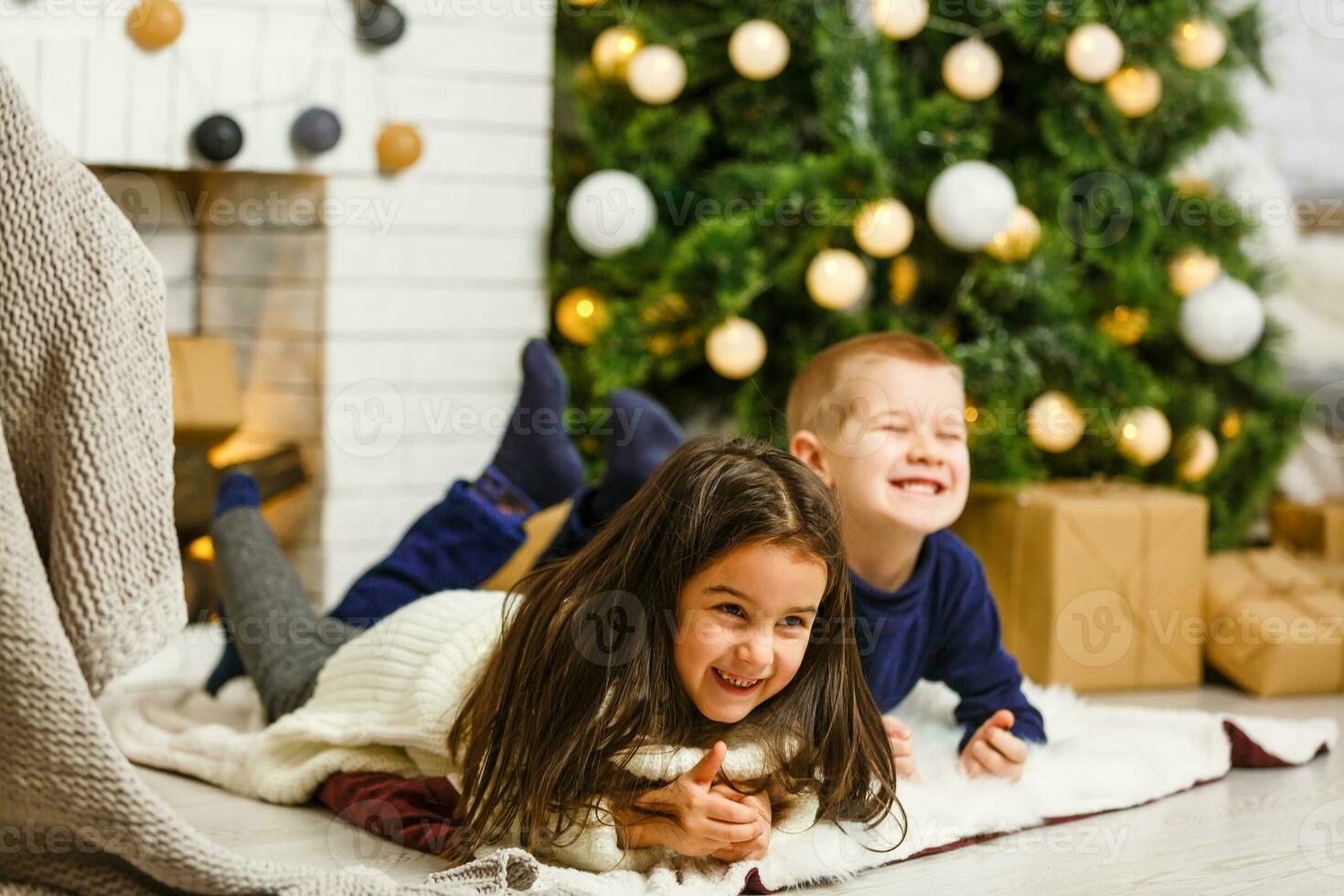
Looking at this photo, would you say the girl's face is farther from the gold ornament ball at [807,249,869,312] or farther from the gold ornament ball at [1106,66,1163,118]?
the gold ornament ball at [1106,66,1163,118]

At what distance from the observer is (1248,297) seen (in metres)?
2.27

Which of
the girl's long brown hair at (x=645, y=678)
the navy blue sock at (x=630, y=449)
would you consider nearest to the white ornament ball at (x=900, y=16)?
the navy blue sock at (x=630, y=449)

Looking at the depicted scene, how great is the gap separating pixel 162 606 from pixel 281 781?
1.99 ft

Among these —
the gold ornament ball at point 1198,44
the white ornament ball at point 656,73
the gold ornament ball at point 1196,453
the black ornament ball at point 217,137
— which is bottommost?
the gold ornament ball at point 1196,453

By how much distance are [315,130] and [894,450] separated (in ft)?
3.34

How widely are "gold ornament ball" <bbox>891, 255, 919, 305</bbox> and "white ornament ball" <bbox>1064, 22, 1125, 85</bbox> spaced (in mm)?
378

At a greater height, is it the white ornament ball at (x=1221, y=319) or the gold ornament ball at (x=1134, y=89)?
the gold ornament ball at (x=1134, y=89)

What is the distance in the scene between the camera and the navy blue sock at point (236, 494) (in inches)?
69.0

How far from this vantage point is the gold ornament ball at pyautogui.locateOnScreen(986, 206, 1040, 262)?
2.15 m

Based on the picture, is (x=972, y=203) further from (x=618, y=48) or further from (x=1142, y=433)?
(x=618, y=48)

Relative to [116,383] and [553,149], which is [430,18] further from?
[116,383]

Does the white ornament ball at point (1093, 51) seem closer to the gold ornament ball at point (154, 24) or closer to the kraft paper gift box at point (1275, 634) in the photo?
the kraft paper gift box at point (1275, 634)

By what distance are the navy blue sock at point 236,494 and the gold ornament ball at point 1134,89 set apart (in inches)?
55.7

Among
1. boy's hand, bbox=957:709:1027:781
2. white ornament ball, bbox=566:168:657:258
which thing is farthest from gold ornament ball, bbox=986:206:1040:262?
boy's hand, bbox=957:709:1027:781
